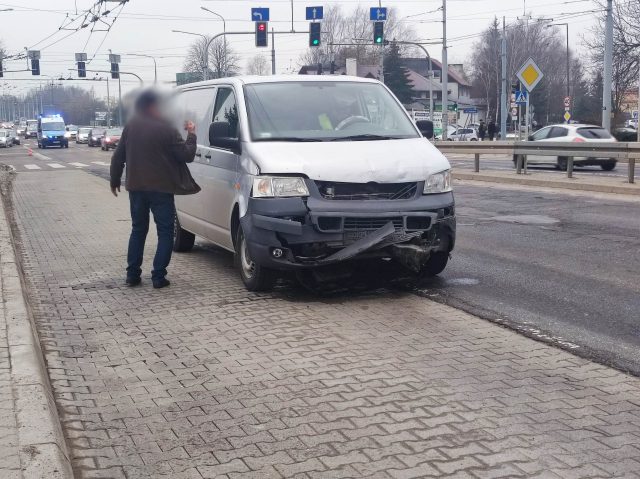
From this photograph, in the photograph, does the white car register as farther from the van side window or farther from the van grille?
the van grille

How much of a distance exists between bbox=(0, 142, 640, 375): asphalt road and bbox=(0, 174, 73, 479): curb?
3.10 m

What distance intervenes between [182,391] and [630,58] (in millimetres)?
42672

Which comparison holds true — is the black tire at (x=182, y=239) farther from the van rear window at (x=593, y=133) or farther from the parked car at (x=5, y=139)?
the parked car at (x=5, y=139)

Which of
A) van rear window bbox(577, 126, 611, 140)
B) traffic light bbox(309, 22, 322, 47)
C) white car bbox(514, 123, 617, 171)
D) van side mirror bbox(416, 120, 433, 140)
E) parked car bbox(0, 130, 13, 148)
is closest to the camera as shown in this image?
van side mirror bbox(416, 120, 433, 140)

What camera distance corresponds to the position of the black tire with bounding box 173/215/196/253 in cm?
1005

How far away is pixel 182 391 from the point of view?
16.0 ft

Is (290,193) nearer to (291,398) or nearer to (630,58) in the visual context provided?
(291,398)

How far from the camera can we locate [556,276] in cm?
793

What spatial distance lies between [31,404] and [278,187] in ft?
10.2

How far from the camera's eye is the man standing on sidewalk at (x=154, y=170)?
7617 millimetres

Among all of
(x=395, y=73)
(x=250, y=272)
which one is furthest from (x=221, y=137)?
(x=395, y=73)

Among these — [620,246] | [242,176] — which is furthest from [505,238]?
[242,176]

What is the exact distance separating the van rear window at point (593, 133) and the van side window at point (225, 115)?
1920cm

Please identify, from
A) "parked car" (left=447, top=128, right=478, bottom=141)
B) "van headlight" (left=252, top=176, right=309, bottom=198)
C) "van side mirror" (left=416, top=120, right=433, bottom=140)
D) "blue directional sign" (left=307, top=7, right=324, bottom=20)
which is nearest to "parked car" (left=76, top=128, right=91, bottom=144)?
"parked car" (left=447, top=128, right=478, bottom=141)
